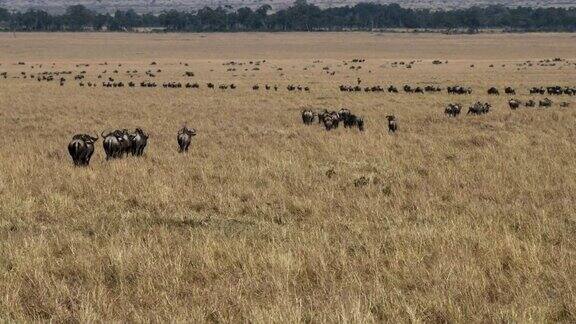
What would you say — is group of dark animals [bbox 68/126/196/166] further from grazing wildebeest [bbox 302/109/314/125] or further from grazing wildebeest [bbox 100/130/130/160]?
grazing wildebeest [bbox 302/109/314/125]

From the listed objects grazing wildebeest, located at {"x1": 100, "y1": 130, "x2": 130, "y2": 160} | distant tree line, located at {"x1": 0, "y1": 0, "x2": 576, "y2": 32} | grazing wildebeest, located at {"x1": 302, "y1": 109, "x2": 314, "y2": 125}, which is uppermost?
distant tree line, located at {"x1": 0, "y1": 0, "x2": 576, "y2": 32}

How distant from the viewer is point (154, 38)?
141 m

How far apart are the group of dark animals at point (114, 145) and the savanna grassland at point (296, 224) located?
45 centimetres

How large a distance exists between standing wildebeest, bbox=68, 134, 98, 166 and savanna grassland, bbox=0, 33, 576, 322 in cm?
41

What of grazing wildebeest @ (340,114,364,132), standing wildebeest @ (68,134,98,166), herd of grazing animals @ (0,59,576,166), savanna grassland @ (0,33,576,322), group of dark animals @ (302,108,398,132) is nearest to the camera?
savanna grassland @ (0,33,576,322)

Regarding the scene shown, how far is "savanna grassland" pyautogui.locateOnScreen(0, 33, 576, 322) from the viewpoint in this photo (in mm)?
6016

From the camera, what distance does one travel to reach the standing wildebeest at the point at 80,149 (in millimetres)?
14562

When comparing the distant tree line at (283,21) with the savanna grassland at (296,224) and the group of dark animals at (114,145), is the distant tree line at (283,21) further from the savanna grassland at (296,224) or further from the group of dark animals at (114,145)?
the group of dark animals at (114,145)

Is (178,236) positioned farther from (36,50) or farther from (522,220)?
(36,50)

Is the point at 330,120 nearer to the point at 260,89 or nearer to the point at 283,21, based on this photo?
the point at 260,89

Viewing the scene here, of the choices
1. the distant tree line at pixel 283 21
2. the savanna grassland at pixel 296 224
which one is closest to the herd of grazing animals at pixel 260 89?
the savanna grassland at pixel 296 224

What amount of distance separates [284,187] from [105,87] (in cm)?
3545

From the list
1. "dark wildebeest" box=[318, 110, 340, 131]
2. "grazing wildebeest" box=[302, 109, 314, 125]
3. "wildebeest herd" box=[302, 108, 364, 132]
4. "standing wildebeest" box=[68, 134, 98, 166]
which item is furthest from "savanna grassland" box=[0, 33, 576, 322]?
"grazing wildebeest" box=[302, 109, 314, 125]

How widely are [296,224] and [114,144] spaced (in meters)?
8.05
